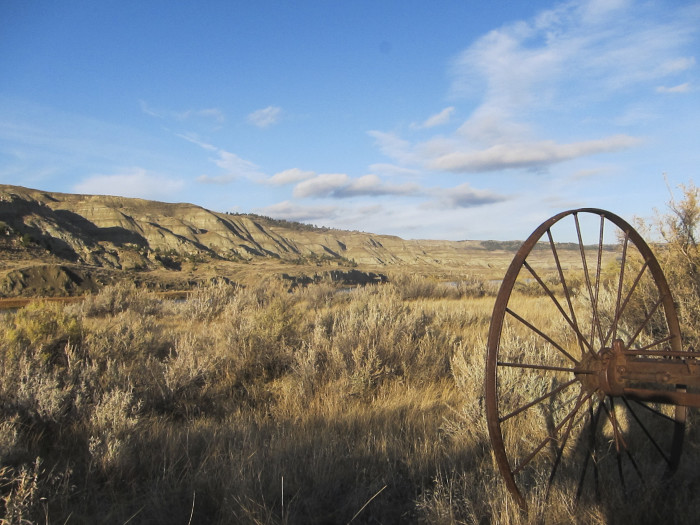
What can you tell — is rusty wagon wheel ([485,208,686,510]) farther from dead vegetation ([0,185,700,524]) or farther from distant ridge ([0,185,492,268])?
distant ridge ([0,185,492,268])

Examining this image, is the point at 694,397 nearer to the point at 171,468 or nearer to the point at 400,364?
the point at 171,468

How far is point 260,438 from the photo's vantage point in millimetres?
3281

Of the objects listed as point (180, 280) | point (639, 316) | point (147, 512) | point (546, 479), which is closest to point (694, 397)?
point (546, 479)

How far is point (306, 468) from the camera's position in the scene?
110 inches

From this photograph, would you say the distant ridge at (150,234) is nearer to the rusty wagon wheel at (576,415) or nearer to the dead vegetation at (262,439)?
the dead vegetation at (262,439)

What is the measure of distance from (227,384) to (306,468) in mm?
2326

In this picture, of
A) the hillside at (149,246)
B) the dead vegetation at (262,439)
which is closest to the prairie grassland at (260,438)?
the dead vegetation at (262,439)

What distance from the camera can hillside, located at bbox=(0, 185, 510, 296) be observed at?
24234 mm

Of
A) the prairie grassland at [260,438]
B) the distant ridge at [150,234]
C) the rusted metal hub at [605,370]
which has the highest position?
the distant ridge at [150,234]

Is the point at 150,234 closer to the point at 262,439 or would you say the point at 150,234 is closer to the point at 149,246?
the point at 149,246

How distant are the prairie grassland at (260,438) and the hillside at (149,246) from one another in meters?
19.8

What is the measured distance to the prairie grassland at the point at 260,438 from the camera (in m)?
2.38

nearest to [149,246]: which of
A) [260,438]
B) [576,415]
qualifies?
[260,438]

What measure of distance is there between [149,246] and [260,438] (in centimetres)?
5788
